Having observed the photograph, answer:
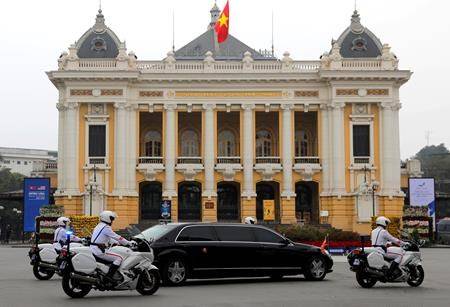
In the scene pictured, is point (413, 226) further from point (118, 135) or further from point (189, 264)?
point (189, 264)

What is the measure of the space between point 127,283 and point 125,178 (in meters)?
44.4

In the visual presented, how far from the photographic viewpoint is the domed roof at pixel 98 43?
64250mm

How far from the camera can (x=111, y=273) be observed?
17.6 m

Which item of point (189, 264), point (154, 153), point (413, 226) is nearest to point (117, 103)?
point (154, 153)

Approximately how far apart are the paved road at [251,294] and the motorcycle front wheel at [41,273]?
24 centimetres

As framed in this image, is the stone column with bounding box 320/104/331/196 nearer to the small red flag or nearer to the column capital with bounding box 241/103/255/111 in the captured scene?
the column capital with bounding box 241/103/255/111

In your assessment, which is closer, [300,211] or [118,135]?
[118,135]

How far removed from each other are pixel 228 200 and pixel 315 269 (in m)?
43.2

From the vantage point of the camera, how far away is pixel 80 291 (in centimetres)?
1769

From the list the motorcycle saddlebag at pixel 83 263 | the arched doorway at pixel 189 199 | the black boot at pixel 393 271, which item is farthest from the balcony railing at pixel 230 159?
the motorcycle saddlebag at pixel 83 263

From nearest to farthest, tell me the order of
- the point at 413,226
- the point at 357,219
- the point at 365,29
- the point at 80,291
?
1. the point at 80,291
2. the point at 413,226
3. the point at 357,219
4. the point at 365,29

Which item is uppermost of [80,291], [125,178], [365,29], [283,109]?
[365,29]

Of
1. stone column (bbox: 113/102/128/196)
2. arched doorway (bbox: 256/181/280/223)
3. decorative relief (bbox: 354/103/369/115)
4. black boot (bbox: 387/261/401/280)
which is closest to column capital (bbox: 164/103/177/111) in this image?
stone column (bbox: 113/102/128/196)

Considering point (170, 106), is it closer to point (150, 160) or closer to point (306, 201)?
point (150, 160)
